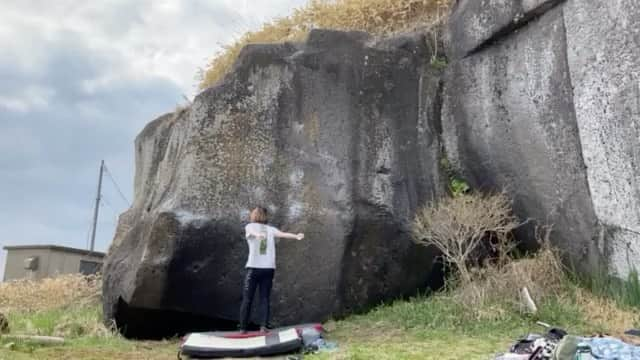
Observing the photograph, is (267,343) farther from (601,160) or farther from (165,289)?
(601,160)

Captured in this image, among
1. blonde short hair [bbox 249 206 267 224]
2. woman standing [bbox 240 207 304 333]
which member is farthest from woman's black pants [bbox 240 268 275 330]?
blonde short hair [bbox 249 206 267 224]

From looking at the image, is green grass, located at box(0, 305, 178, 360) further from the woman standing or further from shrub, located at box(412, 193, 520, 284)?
shrub, located at box(412, 193, 520, 284)

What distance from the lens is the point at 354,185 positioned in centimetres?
926

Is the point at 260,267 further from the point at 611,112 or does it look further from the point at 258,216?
the point at 611,112

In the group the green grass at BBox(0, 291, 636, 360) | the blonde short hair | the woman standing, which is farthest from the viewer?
the blonde short hair

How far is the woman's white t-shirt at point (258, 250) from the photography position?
7.88 meters

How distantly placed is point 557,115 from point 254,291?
420 cm

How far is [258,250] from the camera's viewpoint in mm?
7875

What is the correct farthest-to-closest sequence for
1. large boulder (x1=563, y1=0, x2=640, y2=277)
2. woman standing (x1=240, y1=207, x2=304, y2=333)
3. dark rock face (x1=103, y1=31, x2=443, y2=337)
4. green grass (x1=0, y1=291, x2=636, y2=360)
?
1. dark rock face (x1=103, y1=31, x2=443, y2=337)
2. woman standing (x1=240, y1=207, x2=304, y2=333)
3. large boulder (x1=563, y1=0, x2=640, y2=277)
4. green grass (x1=0, y1=291, x2=636, y2=360)

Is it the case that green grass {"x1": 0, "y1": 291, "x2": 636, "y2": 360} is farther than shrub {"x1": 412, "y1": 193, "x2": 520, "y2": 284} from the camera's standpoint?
No

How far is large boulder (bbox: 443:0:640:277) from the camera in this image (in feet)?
25.4

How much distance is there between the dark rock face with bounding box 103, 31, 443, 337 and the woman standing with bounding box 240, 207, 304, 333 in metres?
0.89

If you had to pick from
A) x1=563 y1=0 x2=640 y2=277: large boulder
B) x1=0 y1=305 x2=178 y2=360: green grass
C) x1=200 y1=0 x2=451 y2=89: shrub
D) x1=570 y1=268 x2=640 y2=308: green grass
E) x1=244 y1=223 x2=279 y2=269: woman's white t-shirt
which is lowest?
x1=0 y1=305 x2=178 y2=360: green grass

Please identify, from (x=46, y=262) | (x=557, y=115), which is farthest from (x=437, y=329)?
(x=46, y=262)
